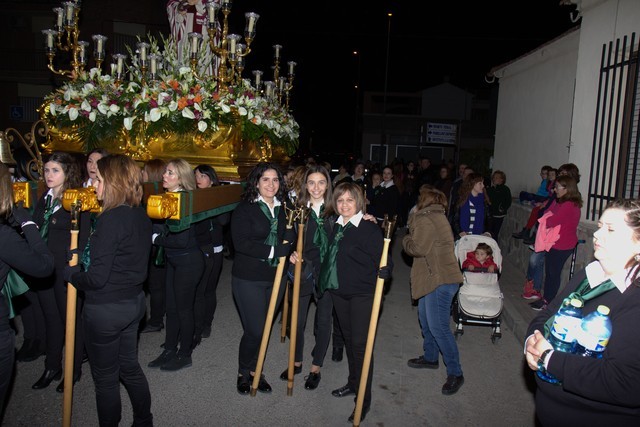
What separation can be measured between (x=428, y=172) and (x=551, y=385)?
41.7 feet

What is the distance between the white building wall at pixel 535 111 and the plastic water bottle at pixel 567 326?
7.20 metres

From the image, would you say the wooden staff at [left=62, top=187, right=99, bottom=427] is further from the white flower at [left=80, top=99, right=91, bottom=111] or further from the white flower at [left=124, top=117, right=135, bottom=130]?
the white flower at [left=80, top=99, right=91, bottom=111]

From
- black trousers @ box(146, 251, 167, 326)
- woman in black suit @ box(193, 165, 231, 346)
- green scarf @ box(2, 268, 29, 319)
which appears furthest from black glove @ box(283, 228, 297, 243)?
black trousers @ box(146, 251, 167, 326)

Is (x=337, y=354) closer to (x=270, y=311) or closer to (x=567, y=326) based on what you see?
(x=270, y=311)

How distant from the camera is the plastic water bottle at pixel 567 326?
225 cm

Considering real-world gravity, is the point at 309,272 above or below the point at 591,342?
below

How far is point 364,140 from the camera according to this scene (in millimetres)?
40406

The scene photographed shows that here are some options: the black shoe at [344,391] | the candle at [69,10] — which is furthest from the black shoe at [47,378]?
the candle at [69,10]

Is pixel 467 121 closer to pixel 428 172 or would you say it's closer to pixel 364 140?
pixel 364 140

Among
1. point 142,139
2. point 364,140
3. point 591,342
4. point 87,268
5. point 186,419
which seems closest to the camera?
point 591,342

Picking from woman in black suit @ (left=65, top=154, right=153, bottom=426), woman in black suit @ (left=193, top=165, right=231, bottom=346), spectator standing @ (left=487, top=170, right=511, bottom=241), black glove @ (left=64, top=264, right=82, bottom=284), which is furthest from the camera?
spectator standing @ (left=487, top=170, right=511, bottom=241)

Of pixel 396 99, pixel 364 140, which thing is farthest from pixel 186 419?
pixel 396 99

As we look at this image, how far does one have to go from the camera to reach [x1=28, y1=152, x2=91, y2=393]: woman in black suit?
4395 millimetres

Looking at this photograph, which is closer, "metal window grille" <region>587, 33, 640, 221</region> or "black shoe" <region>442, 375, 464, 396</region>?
"black shoe" <region>442, 375, 464, 396</region>
